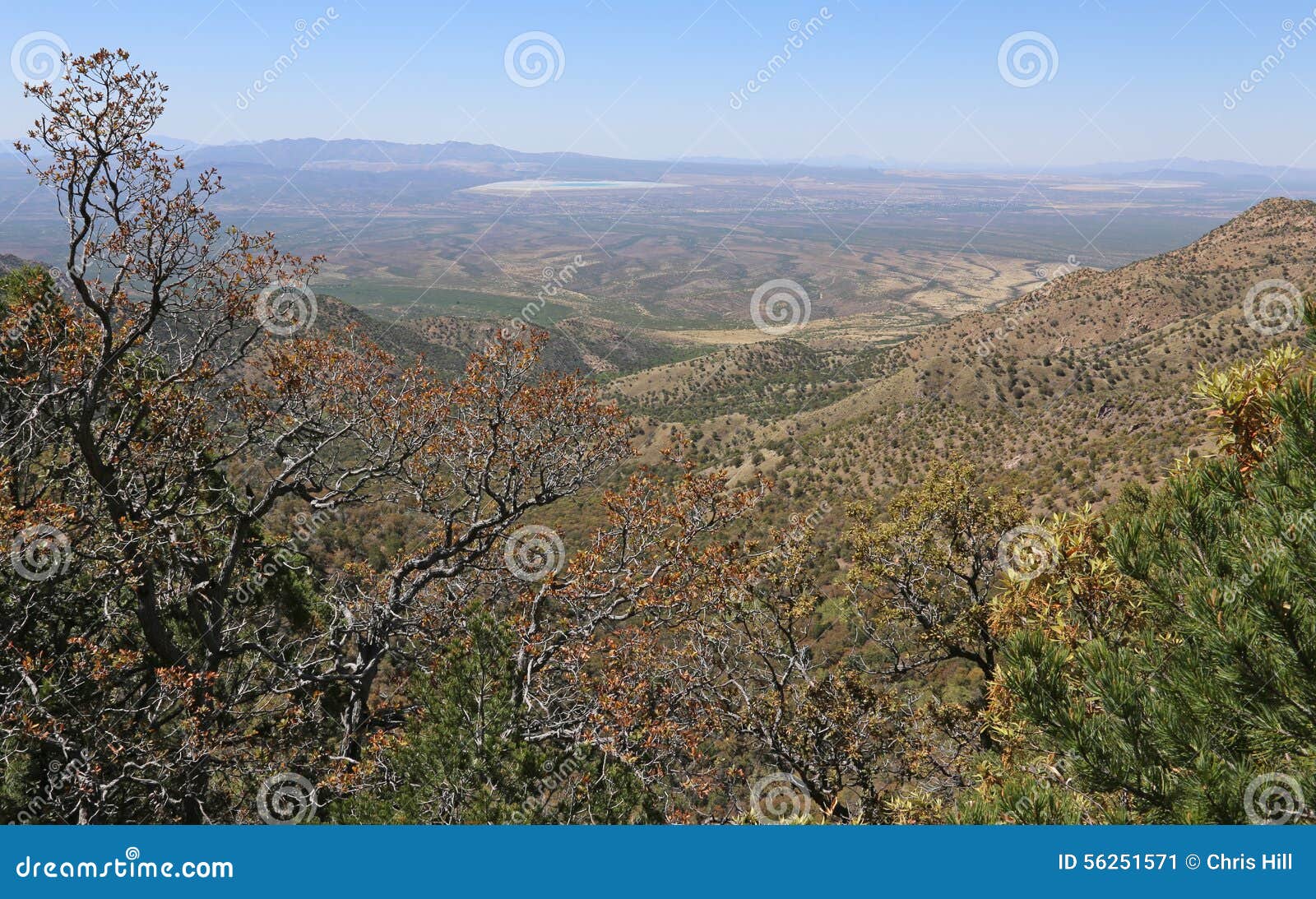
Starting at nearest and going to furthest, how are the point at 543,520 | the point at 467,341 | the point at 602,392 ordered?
the point at 543,520 → the point at 602,392 → the point at 467,341

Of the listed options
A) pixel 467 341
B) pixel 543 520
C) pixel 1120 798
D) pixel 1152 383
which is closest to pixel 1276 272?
pixel 1152 383

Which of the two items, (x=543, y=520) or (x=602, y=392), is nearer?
(x=543, y=520)

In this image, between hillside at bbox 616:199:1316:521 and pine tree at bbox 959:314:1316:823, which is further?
hillside at bbox 616:199:1316:521

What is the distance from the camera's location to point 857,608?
45.2 feet

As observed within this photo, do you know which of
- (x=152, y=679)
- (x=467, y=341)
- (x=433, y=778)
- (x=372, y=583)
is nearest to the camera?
(x=433, y=778)

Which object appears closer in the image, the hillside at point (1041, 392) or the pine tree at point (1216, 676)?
the pine tree at point (1216, 676)

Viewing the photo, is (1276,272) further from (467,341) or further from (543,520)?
(467,341)

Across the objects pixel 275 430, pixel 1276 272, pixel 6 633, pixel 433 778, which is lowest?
pixel 433 778

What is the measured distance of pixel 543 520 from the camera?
43.5m

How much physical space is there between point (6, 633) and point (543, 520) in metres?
35.1

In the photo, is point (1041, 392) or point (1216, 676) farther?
point (1041, 392)

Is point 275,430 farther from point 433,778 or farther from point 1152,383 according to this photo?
point 1152,383

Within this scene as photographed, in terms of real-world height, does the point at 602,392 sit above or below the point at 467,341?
below

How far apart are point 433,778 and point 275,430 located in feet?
26.2
